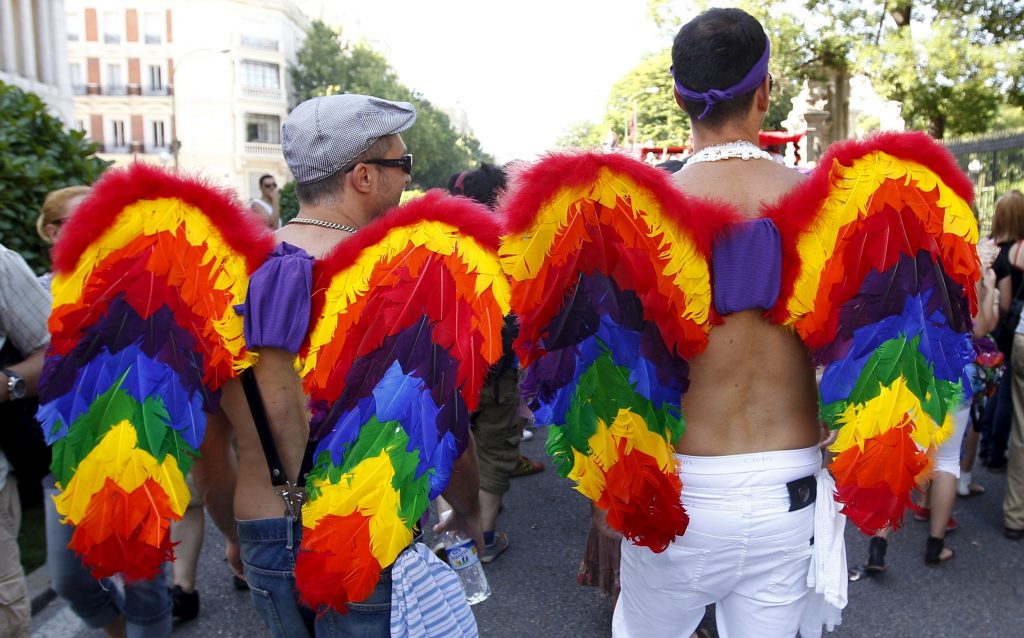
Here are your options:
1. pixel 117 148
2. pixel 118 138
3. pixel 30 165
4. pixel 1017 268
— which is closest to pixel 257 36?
pixel 118 138

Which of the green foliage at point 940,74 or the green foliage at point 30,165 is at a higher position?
the green foliage at point 940,74

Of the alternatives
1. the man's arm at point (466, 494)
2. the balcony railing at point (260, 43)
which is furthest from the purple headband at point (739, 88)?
the balcony railing at point (260, 43)

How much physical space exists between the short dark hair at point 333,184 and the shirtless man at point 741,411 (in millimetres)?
738

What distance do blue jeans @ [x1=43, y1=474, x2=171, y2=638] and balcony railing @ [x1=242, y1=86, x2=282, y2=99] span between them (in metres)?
50.9

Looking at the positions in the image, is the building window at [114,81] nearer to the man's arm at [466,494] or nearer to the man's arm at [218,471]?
the man's arm at [218,471]

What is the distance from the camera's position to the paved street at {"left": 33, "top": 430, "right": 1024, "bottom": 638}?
3.44 m

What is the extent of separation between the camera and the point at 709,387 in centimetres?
190

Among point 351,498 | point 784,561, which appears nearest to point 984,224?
point 784,561

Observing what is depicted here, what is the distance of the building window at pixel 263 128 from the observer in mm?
49919

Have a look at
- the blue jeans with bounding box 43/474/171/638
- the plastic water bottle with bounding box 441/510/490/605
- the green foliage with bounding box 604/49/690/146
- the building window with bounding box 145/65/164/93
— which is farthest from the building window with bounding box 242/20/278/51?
the plastic water bottle with bounding box 441/510/490/605

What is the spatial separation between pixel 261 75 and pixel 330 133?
52.5m

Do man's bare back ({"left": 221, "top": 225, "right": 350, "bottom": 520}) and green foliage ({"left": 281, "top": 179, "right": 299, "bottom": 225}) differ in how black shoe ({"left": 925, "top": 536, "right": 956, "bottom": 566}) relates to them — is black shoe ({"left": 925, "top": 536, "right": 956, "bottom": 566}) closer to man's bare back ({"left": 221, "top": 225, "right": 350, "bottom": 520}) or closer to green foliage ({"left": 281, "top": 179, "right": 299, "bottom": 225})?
man's bare back ({"left": 221, "top": 225, "right": 350, "bottom": 520})

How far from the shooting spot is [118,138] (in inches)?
1981

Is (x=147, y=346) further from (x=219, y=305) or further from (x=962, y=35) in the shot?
(x=962, y=35)
